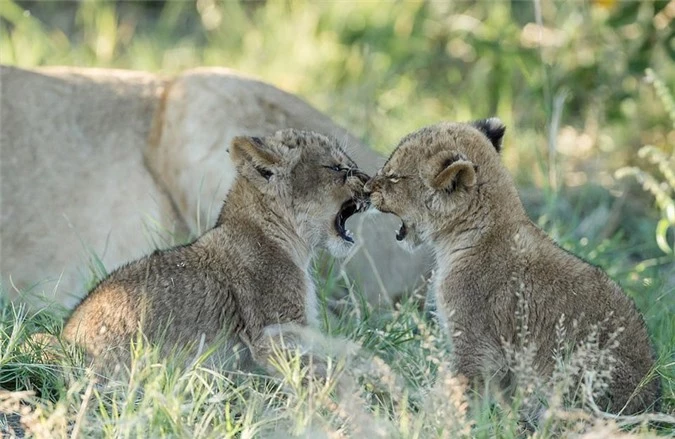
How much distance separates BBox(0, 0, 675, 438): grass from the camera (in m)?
4.06

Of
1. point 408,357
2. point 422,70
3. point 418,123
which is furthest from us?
point 422,70

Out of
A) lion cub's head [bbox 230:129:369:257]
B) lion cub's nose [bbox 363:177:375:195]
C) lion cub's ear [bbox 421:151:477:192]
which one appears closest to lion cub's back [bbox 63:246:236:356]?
lion cub's head [bbox 230:129:369:257]

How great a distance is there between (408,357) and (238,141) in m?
1.15

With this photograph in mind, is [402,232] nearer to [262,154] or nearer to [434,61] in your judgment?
[262,154]

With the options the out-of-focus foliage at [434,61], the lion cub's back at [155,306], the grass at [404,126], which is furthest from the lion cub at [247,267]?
the out-of-focus foliage at [434,61]

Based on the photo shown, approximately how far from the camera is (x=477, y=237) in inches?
178

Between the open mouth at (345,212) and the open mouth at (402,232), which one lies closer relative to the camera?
the open mouth at (402,232)

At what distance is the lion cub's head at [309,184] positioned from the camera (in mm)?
4941

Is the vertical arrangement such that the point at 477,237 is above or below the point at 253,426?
above

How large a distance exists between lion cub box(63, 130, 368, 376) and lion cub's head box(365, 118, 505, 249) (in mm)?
335

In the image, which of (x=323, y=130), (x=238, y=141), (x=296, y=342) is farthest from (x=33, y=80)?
(x=296, y=342)

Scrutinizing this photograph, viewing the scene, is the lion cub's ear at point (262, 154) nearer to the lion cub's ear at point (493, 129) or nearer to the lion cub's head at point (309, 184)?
the lion cub's head at point (309, 184)

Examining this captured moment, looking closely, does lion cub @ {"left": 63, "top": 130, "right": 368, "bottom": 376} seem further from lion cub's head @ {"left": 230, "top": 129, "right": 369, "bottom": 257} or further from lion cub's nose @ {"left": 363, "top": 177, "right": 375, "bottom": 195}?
lion cub's nose @ {"left": 363, "top": 177, "right": 375, "bottom": 195}

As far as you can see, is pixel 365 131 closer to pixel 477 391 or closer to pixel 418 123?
Result: pixel 418 123
